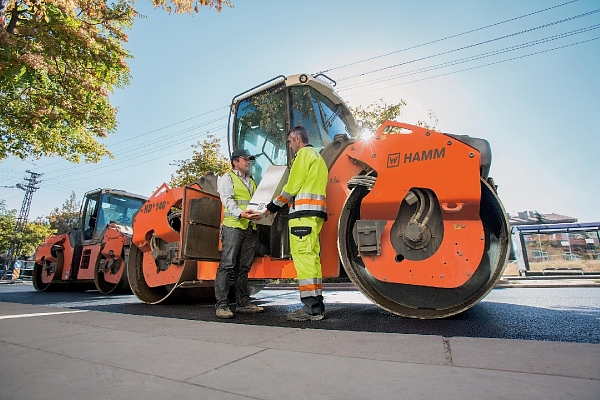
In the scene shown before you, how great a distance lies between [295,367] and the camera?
136 centimetres

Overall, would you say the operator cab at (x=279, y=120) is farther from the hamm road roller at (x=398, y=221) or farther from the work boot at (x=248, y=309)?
the work boot at (x=248, y=309)

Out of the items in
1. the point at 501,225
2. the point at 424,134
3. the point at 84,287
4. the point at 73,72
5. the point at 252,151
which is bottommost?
the point at 84,287

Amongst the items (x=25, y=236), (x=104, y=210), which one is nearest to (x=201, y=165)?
(x=104, y=210)

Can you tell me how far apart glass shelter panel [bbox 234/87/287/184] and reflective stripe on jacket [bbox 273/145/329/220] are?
89cm

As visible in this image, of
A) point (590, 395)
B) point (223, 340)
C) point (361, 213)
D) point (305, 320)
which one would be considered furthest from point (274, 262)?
point (590, 395)

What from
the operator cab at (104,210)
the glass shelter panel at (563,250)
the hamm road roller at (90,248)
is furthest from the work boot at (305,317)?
Result: the glass shelter panel at (563,250)

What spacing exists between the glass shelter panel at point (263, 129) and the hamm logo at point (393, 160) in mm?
1479

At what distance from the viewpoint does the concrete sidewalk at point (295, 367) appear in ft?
3.58

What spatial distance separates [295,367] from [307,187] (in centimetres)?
174

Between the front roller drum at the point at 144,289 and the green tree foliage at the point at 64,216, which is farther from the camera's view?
the green tree foliage at the point at 64,216

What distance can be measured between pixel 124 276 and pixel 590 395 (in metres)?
7.65

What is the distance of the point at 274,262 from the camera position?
350 centimetres

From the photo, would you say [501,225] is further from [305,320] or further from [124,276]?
[124,276]

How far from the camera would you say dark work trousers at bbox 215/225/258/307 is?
338cm
